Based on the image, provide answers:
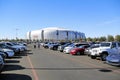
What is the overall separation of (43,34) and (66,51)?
157144 millimetres

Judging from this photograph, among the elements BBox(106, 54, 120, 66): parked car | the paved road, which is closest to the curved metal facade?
the paved road

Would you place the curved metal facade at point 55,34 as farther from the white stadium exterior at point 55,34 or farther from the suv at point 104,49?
the suv at point 104,49

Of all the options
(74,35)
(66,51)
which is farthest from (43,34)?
(66,51)

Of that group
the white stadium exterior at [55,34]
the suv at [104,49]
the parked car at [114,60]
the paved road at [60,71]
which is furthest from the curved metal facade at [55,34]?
the parked car at [114,60]

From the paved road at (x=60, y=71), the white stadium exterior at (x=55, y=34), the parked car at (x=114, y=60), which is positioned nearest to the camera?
the paved road at (x=60, y=71)

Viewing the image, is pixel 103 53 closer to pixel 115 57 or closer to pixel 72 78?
pixel 115 57

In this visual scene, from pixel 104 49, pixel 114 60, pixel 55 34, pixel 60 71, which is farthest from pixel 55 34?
pixel 60 71

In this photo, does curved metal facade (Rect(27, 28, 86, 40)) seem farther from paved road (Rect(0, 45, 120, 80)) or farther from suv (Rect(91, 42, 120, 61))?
paved road (Rect(0, 45, 120, 80))

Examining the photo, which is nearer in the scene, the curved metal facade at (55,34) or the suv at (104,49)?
the suv at (104,49)

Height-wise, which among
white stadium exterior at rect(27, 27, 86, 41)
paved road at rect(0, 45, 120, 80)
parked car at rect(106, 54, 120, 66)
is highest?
white stadium exterior at rect(27, 27, 86, 41)

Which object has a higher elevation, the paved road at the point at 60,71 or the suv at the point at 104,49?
the suv at the point at 104,49

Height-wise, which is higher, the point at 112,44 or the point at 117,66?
the point at 112,44

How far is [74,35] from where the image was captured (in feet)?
636

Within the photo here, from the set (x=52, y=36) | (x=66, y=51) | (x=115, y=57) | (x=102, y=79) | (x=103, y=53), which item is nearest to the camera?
(x=102, y=79)
